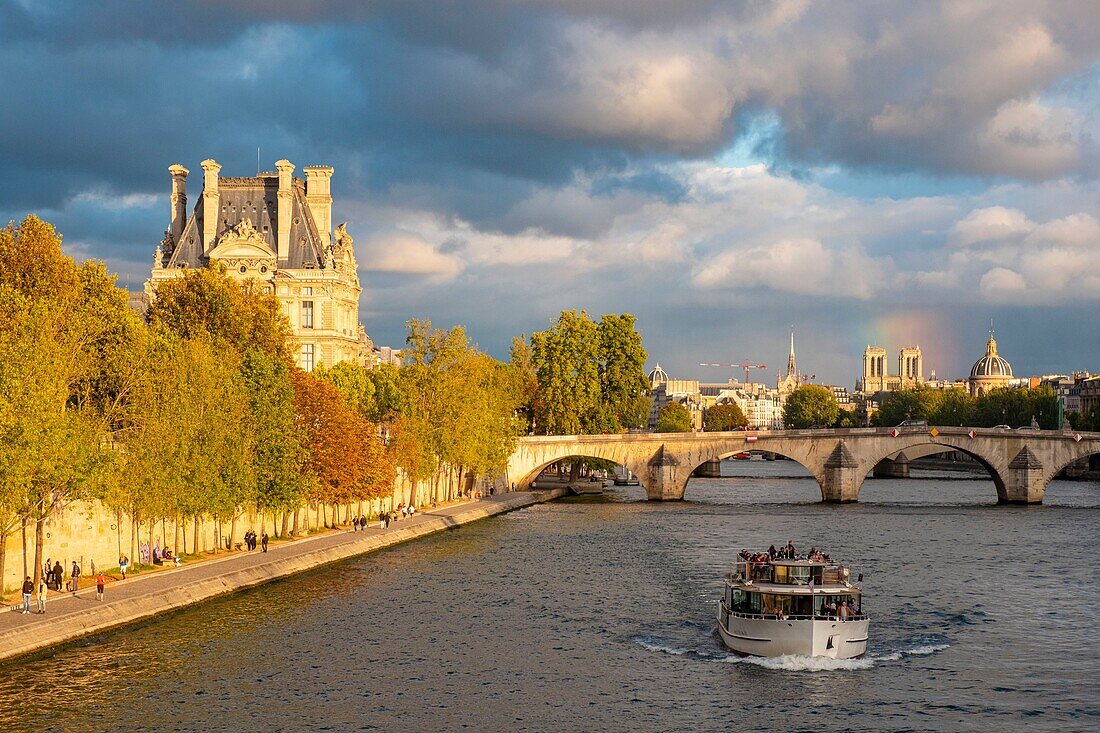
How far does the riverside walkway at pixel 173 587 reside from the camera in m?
46.2

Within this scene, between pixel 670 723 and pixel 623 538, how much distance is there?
48148 millimetres

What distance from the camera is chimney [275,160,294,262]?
131250mm

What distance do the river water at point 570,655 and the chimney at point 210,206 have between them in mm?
61488

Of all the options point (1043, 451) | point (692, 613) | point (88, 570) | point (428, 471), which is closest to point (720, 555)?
point (692, 613)

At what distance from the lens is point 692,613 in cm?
5809

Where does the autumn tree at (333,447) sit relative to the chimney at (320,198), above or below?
below

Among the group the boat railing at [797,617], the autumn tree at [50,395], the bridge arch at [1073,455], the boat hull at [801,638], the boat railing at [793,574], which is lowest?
the boat hull at [801,638]

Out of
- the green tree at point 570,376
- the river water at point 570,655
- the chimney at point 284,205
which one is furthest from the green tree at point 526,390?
the river water at point 570,655

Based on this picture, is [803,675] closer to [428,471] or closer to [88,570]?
[88,570]

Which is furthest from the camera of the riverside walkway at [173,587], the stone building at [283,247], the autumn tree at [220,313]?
the stone building at [283,247]

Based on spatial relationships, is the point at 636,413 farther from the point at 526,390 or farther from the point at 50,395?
the point at 50,395

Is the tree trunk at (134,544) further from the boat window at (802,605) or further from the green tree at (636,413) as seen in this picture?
the green tree at (636,413)

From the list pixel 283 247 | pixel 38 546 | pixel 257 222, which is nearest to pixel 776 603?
pixel 38 546

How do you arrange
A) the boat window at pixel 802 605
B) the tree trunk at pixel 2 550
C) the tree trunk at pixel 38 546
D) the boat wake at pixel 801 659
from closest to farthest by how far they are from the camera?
the boat wake at pixel 801 659 < the boat window at pixel 802 605 < the tree trunk at pixel 2 550 < the tree trunk at pixel 38 546
